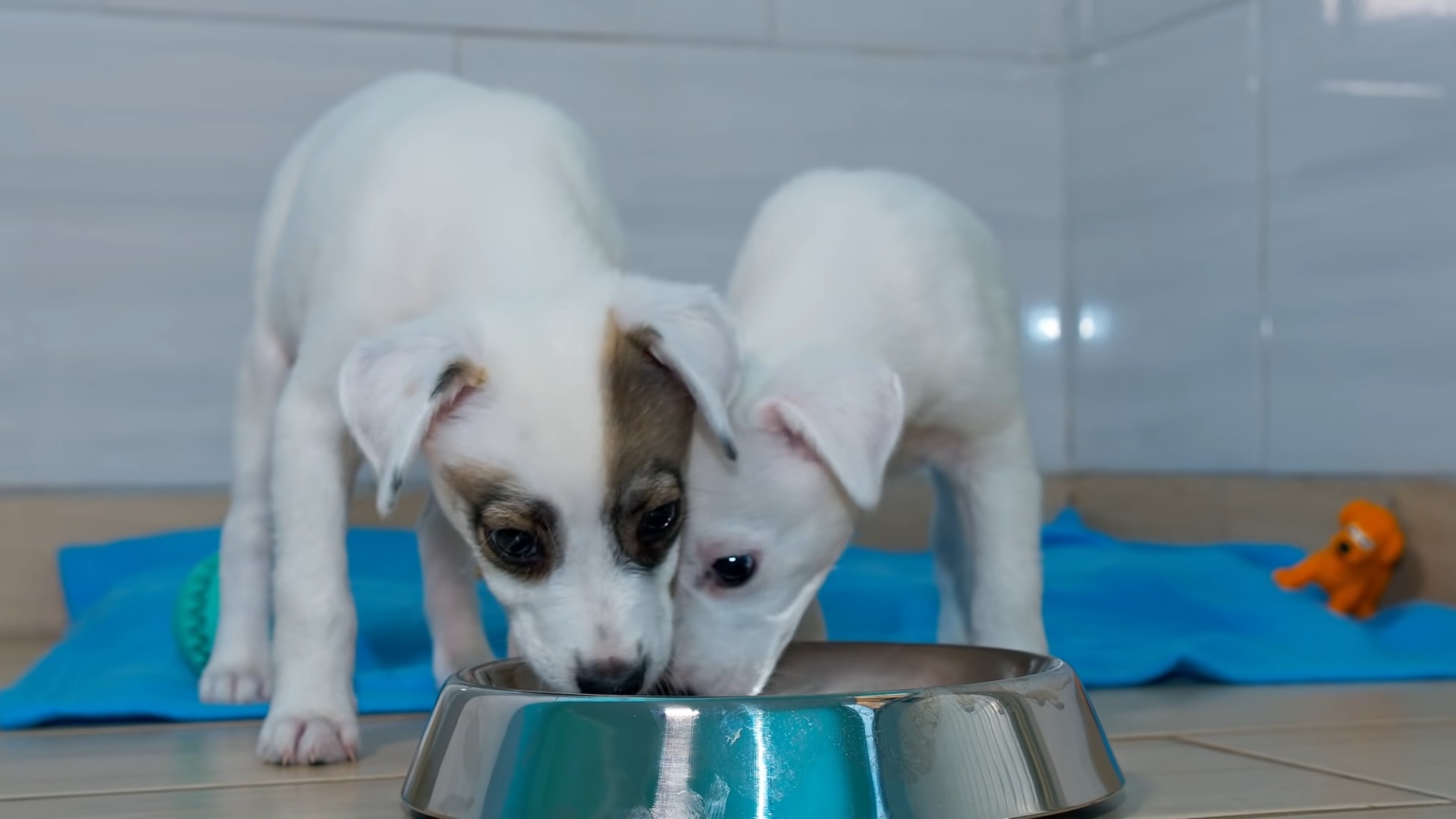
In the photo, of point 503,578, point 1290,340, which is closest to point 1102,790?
point 503,578

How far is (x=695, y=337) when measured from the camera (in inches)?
70.9

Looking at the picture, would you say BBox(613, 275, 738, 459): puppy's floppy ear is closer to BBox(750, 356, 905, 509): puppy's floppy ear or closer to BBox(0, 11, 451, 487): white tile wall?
BBox(750, 356, 905, 509): puppy's floppy ear

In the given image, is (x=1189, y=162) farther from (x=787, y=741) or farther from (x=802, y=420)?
(x=787, y=741)

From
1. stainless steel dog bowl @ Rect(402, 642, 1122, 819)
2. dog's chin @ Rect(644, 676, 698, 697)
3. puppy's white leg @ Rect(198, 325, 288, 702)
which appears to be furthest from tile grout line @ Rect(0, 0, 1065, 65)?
stainless steel dog bowl @ Rect(402, 642, 1122, 819)

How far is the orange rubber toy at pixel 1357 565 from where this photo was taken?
3.04m

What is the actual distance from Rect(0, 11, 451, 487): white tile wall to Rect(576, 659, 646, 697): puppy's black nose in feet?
8.07

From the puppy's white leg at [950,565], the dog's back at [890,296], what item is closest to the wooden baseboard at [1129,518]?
the puppy's white leg at [950,565]

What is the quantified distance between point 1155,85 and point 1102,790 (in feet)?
9.59

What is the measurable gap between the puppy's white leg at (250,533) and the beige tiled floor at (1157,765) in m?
0.27

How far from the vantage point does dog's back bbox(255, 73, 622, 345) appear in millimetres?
2074

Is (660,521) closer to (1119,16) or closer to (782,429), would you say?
(782,429)

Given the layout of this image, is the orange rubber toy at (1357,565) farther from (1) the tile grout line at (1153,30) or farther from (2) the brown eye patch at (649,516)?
(2) the brown eye patch at (649,516)

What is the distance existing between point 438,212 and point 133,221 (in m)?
2.02

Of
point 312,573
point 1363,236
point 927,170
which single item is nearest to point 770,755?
point 312,573
